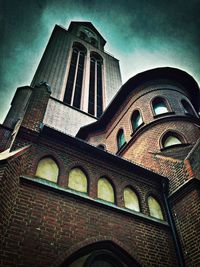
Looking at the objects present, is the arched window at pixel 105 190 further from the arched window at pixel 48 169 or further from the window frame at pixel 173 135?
the window frame at pixel 173 135

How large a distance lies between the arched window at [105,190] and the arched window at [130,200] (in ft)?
1.67

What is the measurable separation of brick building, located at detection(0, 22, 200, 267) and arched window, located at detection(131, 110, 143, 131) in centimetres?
6

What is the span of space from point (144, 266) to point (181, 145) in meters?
4.97

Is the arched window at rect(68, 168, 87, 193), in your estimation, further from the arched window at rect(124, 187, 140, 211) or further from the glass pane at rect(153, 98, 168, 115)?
the glass pane at rect(153, 98, 168, 115)

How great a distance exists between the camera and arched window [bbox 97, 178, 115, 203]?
7168 millimetres

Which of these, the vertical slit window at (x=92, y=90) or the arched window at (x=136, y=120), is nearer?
the arched window at (x=136, y=120)

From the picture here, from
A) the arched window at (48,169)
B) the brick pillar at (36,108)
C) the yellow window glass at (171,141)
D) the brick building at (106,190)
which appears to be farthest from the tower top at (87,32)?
the arched window at (48,169)

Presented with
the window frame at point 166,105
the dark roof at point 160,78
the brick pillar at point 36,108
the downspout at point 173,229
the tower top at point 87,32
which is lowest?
the downspout at point 173,229

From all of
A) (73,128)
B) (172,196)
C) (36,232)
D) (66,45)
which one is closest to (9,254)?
(36,232)

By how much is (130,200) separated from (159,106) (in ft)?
19.8

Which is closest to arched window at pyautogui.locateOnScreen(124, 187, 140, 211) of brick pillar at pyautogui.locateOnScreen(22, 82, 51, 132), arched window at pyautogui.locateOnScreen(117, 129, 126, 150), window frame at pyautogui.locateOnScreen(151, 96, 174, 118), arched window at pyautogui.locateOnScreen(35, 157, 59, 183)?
arched window at pyautogui.locateOnScreen(35, 157, 59, 183)

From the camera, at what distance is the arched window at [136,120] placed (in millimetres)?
12164

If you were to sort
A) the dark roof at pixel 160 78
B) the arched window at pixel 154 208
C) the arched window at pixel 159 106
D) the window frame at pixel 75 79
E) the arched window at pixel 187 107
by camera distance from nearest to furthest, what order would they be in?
the arched window at pixel 154 208
the arched window at pixel 159 106
the arched window at pixel 187 107
the dark roof at pixel 160 78
the window frame at pixel 75 79

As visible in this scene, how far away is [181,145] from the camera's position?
9.51 m
